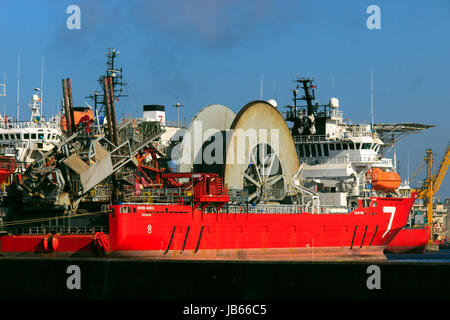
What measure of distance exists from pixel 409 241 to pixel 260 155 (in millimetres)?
28327

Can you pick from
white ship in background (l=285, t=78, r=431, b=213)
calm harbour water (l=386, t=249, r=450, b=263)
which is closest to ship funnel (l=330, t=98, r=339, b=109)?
white ship in background (l=285, t=78, r=431, b=213)

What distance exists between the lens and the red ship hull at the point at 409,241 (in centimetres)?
7856

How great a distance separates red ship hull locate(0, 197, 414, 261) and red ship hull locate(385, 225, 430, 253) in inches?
559

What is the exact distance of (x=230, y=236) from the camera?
4859 centimetres

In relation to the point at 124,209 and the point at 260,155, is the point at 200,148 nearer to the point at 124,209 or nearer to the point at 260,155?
the point at 260,155

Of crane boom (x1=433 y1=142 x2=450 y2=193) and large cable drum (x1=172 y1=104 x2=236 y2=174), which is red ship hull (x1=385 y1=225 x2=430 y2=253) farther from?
large cable drum (x1=172 y1=104 x2=236 y2=174)

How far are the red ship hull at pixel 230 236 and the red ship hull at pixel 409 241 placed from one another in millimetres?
14193

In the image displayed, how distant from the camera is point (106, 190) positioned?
148 feet

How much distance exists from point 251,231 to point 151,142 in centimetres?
855

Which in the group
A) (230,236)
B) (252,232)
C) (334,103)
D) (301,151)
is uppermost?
(334,103)

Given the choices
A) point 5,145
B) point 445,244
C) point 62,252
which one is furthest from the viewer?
point 445,244

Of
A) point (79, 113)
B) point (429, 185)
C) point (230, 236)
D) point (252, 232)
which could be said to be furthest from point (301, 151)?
point (429, 185)

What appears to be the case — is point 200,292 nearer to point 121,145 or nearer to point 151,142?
point 121,145
